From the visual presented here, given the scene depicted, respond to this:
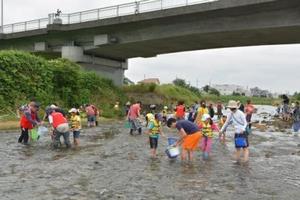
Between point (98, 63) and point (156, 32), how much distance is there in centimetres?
1261

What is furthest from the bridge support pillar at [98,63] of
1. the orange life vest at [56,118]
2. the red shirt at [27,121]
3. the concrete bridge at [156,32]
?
the orange life vest at [56,118]

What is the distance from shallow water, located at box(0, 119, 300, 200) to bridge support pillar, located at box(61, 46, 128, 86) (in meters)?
30.5

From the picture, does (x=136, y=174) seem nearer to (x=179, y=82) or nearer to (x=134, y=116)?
(x=134, y=116)

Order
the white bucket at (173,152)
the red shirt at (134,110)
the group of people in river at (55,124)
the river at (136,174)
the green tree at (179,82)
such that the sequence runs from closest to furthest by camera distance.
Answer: the river at (136,174) < the white bucket at (173,152) < the group of people in river at (55,124) < the red shirt at (134,110) < the green tree at (179,82)

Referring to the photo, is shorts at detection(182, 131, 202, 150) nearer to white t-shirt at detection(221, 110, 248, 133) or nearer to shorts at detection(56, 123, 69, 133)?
white t-shirt at detection(221, 110, 248, 133)

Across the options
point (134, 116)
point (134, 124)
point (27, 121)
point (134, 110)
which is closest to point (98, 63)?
point (134, 124)

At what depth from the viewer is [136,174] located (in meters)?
13.9

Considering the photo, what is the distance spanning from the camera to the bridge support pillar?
166ft

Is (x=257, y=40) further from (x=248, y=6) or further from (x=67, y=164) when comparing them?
(x=67, y=164)

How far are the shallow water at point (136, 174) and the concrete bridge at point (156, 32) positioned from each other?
51.3 feet

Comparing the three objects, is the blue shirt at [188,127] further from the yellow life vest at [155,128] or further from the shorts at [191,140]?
the yellow life vest at [155,128]

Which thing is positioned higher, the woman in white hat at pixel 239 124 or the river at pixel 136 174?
the woman in white hat at pixel 239 124

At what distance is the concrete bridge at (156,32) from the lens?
3438 cm

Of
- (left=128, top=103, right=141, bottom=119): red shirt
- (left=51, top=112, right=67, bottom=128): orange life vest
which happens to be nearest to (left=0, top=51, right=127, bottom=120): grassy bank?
(left=128, top=103, right=141, bottom=119): red shirt
